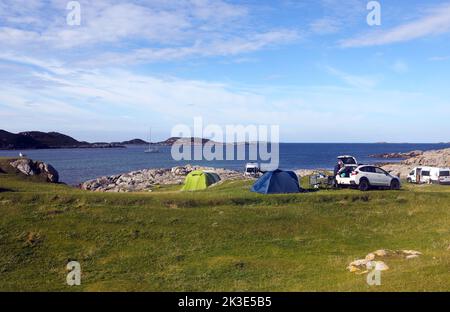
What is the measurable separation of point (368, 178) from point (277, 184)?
22.7ft

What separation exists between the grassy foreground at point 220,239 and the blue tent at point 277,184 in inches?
111

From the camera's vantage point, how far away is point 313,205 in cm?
2862

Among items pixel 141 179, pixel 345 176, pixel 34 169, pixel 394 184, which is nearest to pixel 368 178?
pixel 345 176

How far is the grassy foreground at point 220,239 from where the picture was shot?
17.2 meters

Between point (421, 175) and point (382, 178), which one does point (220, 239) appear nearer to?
point (382, 178)

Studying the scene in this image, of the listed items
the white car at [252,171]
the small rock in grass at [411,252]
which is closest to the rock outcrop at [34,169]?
the white car at [252,171]

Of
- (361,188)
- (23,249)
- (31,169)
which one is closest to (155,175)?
(31,169)

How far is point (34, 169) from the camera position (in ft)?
140

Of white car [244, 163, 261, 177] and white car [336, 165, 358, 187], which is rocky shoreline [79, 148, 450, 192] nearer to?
white car [244, 163, 261, 177]

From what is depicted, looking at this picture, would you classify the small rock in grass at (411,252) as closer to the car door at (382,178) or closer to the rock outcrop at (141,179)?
the car door at (382,178)

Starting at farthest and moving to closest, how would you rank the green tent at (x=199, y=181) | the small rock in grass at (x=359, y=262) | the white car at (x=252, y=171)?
the white car at (x=252, y=171) → the green tent at (x=199, y=181) → the small rock in grass at (x=359, y=262)
